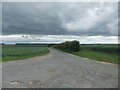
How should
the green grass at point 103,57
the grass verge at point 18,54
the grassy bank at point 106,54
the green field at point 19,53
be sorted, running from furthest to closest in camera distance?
the green field at point 19,53 < the grass verge at point 18,54 < the grassy bank at point 106,54 < the green grass at point 103,57

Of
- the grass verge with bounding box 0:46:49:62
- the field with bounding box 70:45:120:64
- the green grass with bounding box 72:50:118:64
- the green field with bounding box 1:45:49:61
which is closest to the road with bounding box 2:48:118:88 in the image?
the green grass with bounding box 72:50:118:64

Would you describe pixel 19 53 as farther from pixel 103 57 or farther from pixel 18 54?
pixel 103 57

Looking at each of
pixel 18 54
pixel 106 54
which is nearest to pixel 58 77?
pixel 18 54

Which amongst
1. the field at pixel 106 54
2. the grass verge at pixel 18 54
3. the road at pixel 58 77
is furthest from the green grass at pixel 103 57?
the grass verge at pixel 18 54

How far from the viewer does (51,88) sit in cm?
463

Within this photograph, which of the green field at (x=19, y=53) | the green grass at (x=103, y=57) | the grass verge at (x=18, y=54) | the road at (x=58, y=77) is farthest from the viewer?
the green field at (x=19, y=53)

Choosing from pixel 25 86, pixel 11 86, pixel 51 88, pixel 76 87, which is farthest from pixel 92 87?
pixel 11 86

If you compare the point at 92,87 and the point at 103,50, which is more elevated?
the point at 92,87

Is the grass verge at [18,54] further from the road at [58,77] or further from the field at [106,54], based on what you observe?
the field at [106,54]

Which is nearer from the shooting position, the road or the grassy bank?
the road

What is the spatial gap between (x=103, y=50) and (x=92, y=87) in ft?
72.8

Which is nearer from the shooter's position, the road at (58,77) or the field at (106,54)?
the road at (58,77)

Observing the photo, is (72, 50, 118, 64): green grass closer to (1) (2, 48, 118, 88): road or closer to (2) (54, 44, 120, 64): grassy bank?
(2) (54, 44, 120, 64): grassy bank

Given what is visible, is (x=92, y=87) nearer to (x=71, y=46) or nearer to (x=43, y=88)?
(x=43, y=88)
